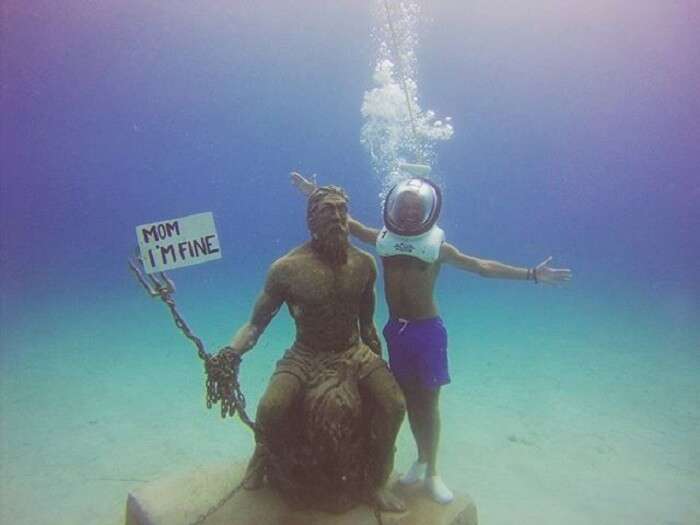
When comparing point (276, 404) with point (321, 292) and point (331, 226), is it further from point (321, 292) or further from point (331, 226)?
point (331, 226)

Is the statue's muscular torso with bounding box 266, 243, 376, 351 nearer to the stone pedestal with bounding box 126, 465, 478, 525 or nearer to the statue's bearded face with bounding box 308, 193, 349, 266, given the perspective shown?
the statue's bearded face with bounding box 308, 193, 349, 266

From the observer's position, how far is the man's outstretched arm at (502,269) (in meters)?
4.08

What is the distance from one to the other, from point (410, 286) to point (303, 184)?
4.01 feet

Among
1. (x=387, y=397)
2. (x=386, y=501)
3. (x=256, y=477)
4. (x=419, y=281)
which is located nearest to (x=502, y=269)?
(x=419, y=281)

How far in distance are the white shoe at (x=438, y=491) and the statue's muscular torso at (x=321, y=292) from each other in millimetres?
1402

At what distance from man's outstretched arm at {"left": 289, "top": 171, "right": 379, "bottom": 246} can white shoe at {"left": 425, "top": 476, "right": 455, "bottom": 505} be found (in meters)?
Result: 2.04

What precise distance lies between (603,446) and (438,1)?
151 ft

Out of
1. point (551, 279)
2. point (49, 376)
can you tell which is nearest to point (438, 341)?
point (551, 279)

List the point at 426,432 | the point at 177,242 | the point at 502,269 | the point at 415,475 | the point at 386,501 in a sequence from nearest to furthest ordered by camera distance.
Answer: the point at 177,242, the point at 386,501, the point at 502,269, the point at 426,432, the point at 415,475

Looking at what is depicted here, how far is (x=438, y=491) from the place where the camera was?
163 inches

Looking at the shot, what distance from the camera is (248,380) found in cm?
1077

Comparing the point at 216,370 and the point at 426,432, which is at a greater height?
the point at 216,370

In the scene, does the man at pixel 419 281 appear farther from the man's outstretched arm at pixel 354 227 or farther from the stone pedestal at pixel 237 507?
the stone pedestal at pixel 237 507

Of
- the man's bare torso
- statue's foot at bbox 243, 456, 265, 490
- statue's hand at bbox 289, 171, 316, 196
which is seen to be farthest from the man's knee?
statue's hand at bbox 289, 171, 316, 196
